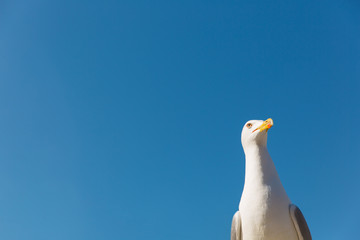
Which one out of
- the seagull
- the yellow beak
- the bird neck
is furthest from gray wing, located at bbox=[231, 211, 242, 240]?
the yellow beak

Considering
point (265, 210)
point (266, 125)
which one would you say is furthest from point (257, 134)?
point (265, 210)

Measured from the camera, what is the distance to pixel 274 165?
7.79m

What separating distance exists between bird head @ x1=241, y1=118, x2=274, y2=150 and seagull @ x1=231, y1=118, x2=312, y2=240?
0.07m

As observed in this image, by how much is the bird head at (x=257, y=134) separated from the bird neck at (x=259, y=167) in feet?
0.42

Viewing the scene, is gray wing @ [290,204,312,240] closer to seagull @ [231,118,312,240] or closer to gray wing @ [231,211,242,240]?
seagull @ [231,118,312,240]

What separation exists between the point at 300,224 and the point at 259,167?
5.03 ft

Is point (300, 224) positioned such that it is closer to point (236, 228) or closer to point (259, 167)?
point (236, 228)

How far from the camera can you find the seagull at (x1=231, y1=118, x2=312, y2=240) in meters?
6.77

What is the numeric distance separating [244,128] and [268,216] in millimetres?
2606

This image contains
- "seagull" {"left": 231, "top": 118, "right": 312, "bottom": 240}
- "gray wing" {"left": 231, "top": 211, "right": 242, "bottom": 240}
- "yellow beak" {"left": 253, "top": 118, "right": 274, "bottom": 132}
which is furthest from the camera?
"yellow beak" {"left": 253, "top": 118, "right": 274, "bottom": 132}

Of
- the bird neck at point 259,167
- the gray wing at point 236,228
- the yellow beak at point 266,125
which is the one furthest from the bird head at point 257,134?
the gray wing at point 236,228

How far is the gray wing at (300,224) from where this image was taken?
679 cm

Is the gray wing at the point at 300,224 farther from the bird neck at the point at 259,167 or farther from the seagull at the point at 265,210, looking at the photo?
the bird neck at the point at 259,167

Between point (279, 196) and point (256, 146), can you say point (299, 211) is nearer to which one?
point (279, 196)
